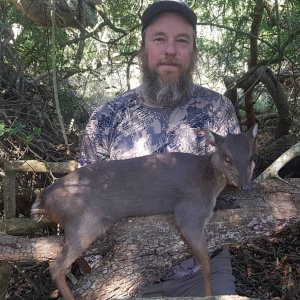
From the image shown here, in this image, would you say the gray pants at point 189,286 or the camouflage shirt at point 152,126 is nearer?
the gray pants at point 189,286

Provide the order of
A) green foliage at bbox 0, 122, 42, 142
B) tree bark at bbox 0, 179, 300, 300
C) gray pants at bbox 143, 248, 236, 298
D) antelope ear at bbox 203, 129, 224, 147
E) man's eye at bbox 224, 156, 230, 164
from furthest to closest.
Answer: green foliage at bbox 0, 122, 42, 142 < gray pants at bbox 143, 248, 236, 298 < antelope ear at bbox 203, 129, 224, 147 < man's eye at bbox 224, 156, 230, 164 < tree bark at bbox 0, 179, 300, 300

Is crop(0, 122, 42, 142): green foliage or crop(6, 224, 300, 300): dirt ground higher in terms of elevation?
crop(0, 122, 42, 142): green foliage

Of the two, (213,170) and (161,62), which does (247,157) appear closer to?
(213,170)

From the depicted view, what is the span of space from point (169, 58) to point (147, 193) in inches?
49.7

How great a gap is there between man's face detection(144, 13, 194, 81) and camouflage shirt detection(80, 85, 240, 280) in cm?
27

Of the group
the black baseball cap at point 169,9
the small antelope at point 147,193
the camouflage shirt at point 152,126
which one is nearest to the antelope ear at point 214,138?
the small antelope at point 147,193

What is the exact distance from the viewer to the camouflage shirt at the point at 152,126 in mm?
3838

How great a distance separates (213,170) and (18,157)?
2166mm

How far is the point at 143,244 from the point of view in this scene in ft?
9.95

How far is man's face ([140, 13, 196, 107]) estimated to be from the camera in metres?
3.94

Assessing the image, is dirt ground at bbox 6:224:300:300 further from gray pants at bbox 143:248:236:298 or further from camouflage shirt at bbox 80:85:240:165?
camouflage shirt at bbox 80:85:240:165

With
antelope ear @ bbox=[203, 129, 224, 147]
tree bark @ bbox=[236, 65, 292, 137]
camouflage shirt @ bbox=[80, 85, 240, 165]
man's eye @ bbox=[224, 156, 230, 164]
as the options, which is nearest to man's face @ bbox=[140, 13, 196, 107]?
camouflage shirt @ bbox=[80, 85, 240, 165]

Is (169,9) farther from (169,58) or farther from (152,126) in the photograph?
(152,126)

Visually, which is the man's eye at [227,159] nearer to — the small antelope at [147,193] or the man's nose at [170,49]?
the small antelope at [147,193]
